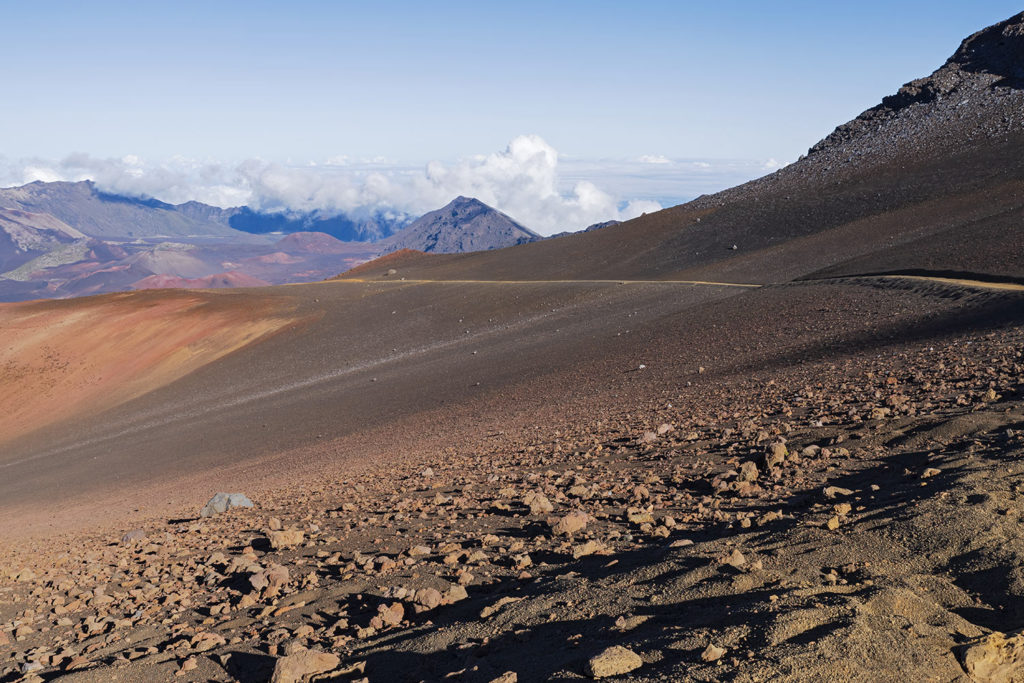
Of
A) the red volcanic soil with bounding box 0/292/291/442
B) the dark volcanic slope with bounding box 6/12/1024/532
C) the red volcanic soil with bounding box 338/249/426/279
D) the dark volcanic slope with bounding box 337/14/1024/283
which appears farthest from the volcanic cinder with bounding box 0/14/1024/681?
the red volcanic soil with bounding box 338/249/426/279

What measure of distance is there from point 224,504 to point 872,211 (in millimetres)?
35546

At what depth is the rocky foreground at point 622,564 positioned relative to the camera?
3.91 meters

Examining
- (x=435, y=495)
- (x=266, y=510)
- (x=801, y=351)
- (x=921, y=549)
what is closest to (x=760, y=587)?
(x=921, y=549)

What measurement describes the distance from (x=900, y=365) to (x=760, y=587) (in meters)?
8.43

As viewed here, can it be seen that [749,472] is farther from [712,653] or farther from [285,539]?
[285,539]

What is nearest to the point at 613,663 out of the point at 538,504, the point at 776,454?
the point at 538,504

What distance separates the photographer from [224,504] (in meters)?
10.8

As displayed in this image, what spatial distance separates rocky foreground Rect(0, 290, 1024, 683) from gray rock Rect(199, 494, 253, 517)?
0.23 m

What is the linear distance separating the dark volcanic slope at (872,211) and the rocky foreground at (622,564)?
13828 millimetres

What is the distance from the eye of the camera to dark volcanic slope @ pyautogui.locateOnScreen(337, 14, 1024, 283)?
26672 millimetres

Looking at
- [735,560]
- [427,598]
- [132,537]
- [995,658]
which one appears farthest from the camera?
[132,537]

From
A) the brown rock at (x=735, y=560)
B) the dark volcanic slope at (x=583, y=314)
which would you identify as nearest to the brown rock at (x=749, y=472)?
the brown rock at (x=735, y=560)

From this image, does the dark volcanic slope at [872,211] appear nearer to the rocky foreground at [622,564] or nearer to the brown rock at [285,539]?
the rocky foreground at [622,564]

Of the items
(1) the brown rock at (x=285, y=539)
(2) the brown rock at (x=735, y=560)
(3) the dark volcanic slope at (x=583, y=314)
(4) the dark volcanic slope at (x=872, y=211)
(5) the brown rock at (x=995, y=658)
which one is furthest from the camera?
(4) the dark volcanic slope at (x=872, y=211)
